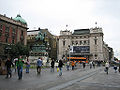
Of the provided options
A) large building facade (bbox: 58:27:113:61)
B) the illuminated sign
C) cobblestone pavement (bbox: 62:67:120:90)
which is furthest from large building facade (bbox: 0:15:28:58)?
the illuminated sign

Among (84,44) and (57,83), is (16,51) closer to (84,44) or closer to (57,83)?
(57,83)

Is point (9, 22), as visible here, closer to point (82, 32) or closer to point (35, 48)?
point (35, 48)

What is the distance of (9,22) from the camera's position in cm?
4631

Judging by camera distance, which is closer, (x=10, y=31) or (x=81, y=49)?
(x=10, y=31)

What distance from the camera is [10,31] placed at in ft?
155

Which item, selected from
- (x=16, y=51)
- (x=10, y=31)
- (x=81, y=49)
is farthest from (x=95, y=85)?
(x=81, y=49)

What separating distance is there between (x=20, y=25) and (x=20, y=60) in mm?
43003

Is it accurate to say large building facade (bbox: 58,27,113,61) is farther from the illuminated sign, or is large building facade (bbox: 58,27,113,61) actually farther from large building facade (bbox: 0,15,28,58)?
large building facade (bbox: 0,15,28,58)

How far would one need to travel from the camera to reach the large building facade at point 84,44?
80125 mm

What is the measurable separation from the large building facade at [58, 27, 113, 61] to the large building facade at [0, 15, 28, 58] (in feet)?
101

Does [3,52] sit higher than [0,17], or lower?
lower

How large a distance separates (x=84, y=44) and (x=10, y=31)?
160 ft

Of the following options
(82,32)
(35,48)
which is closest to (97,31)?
(82,32)

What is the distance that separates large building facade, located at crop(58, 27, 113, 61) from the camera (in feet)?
263
